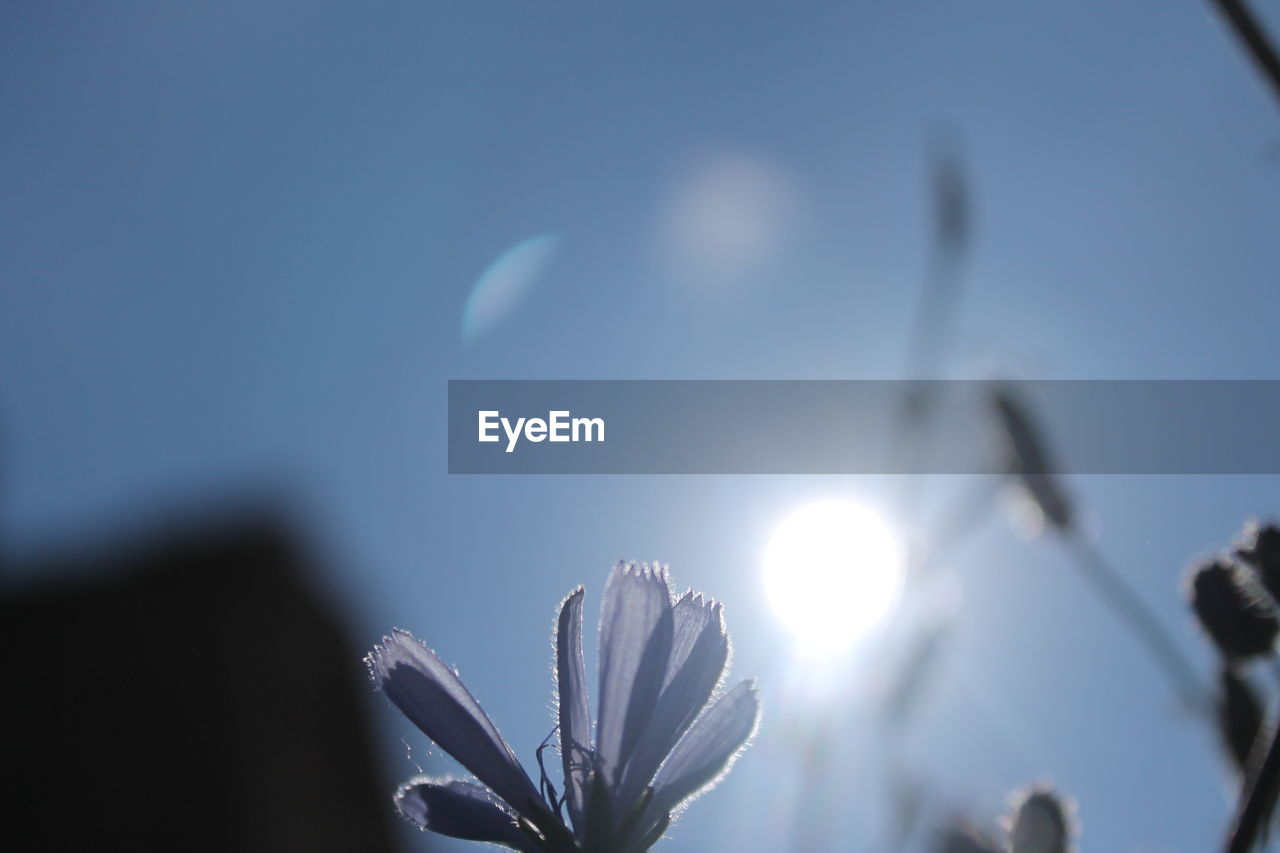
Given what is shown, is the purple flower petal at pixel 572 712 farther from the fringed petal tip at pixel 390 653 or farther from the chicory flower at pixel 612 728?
the fringed petal tip at pixel 390 653

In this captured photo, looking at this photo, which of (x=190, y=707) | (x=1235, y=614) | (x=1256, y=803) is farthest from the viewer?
(x=190, y=707)

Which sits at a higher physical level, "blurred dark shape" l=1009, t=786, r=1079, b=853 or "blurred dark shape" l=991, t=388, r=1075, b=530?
"blurred dark shape" l=991, t=388, r=1075, b=530

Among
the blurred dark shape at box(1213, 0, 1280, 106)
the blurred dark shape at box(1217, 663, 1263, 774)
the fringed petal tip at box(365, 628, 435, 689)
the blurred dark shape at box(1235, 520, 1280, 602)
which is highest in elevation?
the blurred dark shape at box(1213, 0, 1280, 106)

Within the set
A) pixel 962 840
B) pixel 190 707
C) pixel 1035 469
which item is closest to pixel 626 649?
pixel 962 840

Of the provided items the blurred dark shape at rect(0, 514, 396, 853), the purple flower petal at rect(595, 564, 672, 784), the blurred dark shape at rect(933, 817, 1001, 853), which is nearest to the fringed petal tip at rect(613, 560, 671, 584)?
the purple flower petal at rect(595, 564, 672, 784)

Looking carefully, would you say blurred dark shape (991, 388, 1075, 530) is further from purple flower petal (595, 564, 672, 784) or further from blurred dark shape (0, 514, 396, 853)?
blurred dark shape (0, 514, 396, 853)

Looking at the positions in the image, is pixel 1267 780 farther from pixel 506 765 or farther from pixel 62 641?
pixel 62 641

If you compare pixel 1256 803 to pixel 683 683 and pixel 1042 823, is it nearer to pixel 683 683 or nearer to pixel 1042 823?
pixel 1042 823
